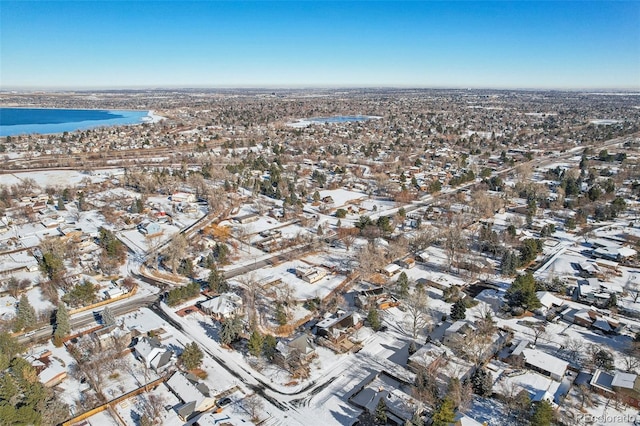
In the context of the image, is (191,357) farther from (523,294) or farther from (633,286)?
(633,286)

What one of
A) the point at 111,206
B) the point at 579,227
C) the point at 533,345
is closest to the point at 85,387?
the point at 533,345

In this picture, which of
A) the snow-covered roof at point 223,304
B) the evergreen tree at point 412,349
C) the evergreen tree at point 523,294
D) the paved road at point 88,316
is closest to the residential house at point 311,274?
the snow-covered roof at point 223,304

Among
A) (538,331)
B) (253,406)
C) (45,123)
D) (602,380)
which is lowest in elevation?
(253,406)

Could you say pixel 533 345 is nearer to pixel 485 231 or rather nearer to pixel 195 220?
pixel 485 231

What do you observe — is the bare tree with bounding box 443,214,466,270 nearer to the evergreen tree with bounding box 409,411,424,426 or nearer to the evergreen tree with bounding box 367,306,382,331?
→ the evergreen tree with bounding box 367,306,382,331

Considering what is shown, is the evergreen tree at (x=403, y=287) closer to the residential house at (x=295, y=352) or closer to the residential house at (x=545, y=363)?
the residential house at (x=545, y=363)

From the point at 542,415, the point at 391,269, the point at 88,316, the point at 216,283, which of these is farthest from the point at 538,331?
the point at 88,316

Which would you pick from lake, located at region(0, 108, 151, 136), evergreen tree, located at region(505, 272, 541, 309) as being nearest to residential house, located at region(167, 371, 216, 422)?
evergreen tree, located at region(505, 272, 541, 309)
